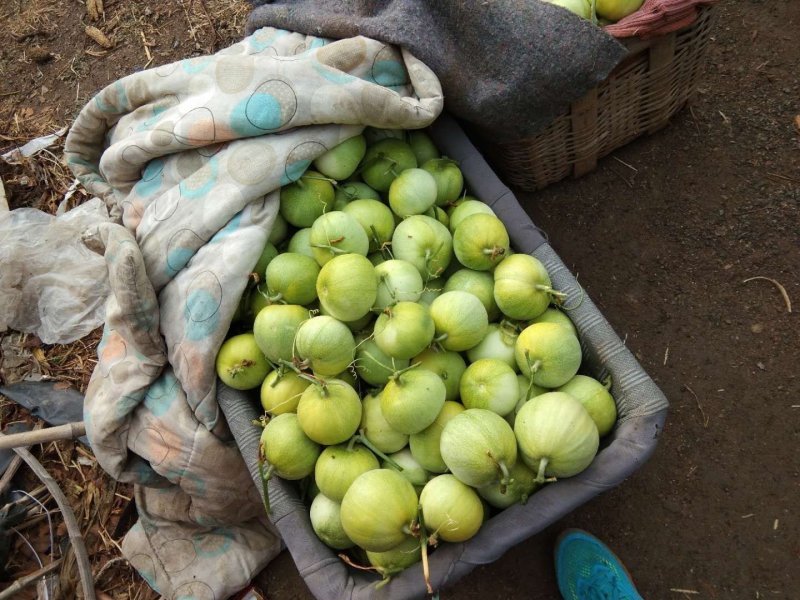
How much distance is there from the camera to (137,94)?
199 centimetres

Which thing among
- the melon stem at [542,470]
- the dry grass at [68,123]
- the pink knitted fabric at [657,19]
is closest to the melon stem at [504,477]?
the melon stem at [542,470]

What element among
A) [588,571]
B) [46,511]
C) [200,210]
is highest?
[200,210]

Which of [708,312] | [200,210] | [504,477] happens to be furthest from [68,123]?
[708,312]

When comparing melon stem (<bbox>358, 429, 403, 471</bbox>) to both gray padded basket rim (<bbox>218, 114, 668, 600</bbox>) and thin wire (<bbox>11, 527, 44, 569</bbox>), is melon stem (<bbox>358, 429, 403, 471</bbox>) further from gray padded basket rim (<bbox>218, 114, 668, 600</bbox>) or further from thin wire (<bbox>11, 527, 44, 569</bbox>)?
thin wire (<bbox>11, 527, 44, 569</bbox>)

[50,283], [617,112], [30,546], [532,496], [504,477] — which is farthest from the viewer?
[50,283]

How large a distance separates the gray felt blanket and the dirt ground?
2.24ft

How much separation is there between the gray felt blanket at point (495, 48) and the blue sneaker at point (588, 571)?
1.43 m

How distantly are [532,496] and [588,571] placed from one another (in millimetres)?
665

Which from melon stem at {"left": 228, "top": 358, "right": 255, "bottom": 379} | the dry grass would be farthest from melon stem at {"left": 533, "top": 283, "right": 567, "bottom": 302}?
the dry grass

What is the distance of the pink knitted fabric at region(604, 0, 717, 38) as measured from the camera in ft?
5.81

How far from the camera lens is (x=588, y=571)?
1896mm

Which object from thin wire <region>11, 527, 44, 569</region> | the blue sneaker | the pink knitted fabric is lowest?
the blue sneaker

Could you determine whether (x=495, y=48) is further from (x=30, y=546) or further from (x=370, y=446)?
(x=30, y=546)

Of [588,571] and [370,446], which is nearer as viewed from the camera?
[370,446]
